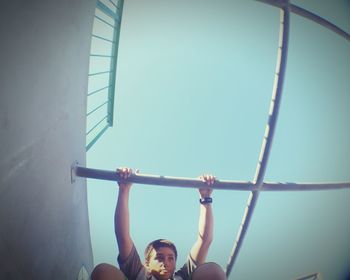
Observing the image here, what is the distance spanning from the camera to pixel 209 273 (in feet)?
6.55

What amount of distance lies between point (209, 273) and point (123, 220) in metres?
1.18

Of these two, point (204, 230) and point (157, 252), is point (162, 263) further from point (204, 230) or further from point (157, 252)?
point (204, 230)

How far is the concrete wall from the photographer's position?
56.2 inches

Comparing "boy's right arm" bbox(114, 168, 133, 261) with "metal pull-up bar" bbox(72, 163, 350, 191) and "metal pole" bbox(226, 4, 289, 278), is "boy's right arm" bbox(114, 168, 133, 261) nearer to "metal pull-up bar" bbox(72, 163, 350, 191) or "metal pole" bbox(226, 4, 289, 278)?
"metal pull-up bar" bbox(72, 163, 350, 191)

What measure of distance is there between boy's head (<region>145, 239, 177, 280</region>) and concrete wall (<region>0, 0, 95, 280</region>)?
1.01 meters

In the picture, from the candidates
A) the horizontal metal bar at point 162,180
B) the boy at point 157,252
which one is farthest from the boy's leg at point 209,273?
the horizontal metal bar at point 162,180

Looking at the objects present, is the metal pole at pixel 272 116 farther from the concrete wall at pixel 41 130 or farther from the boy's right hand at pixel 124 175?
the concrete wall at pixel 41 130

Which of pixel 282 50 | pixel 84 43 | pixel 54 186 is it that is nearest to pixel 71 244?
pixel 54 186

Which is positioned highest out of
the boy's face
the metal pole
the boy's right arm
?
the metal pole

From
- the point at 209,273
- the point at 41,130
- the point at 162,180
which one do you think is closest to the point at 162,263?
the point at 209,273

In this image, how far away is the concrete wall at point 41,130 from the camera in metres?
1.43

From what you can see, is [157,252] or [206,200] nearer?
[157,252]

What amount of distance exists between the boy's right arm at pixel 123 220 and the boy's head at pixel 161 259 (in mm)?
311

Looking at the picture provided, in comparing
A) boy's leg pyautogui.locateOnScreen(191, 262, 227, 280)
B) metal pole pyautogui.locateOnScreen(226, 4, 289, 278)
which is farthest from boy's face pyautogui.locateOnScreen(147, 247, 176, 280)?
metal pole pyautogui.locateOnScreen(226, 4, 289, 278)
